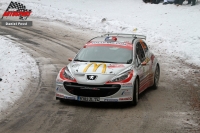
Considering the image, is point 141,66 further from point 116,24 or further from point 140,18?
point 140,18

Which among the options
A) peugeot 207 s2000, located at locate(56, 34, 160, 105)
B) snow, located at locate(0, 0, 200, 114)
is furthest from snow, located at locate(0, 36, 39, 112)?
peugeot 207 s2000, located at locate(56, 34, 160, 105)

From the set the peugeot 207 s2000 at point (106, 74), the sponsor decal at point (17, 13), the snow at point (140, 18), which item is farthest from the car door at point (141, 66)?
the sponsor decal at point (17, 13)

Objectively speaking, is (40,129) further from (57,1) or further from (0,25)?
(57,1)

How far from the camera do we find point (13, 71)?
44.2 feet

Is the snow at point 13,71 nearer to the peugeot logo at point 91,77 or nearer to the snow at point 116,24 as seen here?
the snow at point 116,24

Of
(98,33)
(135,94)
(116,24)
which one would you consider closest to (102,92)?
(135,94)

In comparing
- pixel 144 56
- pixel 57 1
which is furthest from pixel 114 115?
pixel 57 1

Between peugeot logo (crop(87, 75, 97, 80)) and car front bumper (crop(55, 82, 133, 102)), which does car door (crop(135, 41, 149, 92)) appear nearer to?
car front bumper (crop(55, 82, 133, 102))

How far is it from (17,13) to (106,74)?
20.5 metres

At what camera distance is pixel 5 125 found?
8.27m

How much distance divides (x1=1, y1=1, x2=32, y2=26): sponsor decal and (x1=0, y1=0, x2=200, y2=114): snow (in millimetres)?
495

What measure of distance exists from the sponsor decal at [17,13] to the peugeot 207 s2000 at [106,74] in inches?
587

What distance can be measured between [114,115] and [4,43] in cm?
1087

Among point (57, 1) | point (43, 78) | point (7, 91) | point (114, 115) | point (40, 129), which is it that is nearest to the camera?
point (40, 129)
